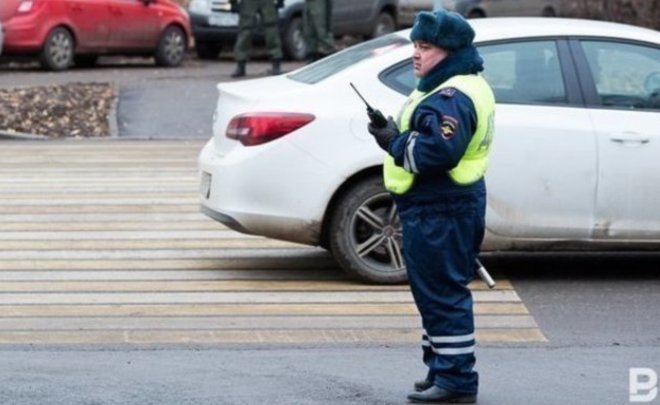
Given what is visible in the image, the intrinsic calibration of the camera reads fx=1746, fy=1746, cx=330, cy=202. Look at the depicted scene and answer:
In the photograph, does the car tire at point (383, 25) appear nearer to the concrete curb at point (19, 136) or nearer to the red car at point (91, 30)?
the red car at point (91, 30)

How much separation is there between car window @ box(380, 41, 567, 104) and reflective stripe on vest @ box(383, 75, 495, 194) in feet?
10.2

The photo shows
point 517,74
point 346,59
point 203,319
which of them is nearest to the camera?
point 203,319

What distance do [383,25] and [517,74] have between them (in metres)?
20.2

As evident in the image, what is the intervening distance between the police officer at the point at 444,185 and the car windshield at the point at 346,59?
11.2 ft

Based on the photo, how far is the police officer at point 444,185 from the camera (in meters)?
7.27

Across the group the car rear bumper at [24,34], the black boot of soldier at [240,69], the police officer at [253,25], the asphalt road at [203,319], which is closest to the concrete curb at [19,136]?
the asphalt road at [203,319]

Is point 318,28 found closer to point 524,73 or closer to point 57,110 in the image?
point 57,110

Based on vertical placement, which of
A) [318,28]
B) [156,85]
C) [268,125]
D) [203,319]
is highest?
[268,125]

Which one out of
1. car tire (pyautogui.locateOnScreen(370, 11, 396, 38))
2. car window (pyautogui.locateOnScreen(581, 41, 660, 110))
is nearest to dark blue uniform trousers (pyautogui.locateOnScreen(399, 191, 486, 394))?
car window (pyautogui.locateOnScreen(581, 41, 660, 110))

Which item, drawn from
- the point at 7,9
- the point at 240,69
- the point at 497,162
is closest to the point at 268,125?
the point at 497,162

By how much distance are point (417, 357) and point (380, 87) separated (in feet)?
8.17

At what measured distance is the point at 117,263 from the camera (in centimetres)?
1113

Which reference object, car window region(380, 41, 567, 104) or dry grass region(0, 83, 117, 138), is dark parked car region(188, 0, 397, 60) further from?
car window region(380, 41, 567, 104)

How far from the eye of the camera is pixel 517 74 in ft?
34.8
